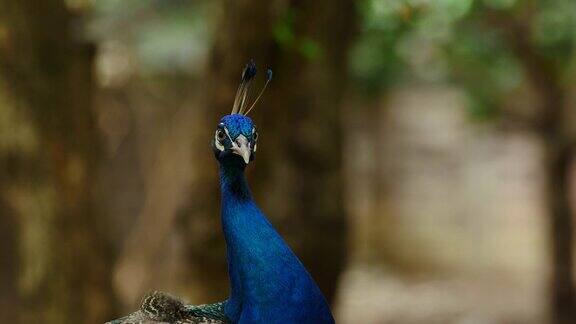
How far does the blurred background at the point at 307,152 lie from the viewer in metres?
4.49

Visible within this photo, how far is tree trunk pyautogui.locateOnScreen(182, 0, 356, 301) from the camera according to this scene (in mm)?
4336

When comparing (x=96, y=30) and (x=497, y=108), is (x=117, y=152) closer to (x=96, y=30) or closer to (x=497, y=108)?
(x=497, y=108)

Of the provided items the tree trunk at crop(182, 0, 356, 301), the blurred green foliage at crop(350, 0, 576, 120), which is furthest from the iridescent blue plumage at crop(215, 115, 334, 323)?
the blurred green foliage at crop(350, 0, 576, 120)

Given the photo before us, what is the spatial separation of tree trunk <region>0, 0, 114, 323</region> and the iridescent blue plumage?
6.63 ft

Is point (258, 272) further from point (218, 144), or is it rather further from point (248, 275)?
point (218, 144)

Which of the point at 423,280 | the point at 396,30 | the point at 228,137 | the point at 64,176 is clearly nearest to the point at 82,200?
the point at 64,176

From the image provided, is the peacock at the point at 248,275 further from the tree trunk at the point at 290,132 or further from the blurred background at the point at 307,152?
the tree trunk at the point at 290,132

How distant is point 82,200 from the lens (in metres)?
4.73

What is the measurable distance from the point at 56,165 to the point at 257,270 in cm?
226

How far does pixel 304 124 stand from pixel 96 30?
1528mm

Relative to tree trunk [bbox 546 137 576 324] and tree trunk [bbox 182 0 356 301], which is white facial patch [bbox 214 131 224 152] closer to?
tree trunk [bbox 182 0 356 301]

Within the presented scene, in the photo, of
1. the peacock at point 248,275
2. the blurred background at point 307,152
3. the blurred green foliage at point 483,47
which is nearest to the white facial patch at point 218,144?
the peacock at point 248,275

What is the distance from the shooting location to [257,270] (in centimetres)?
262

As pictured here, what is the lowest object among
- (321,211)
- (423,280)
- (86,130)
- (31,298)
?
(423,280)
